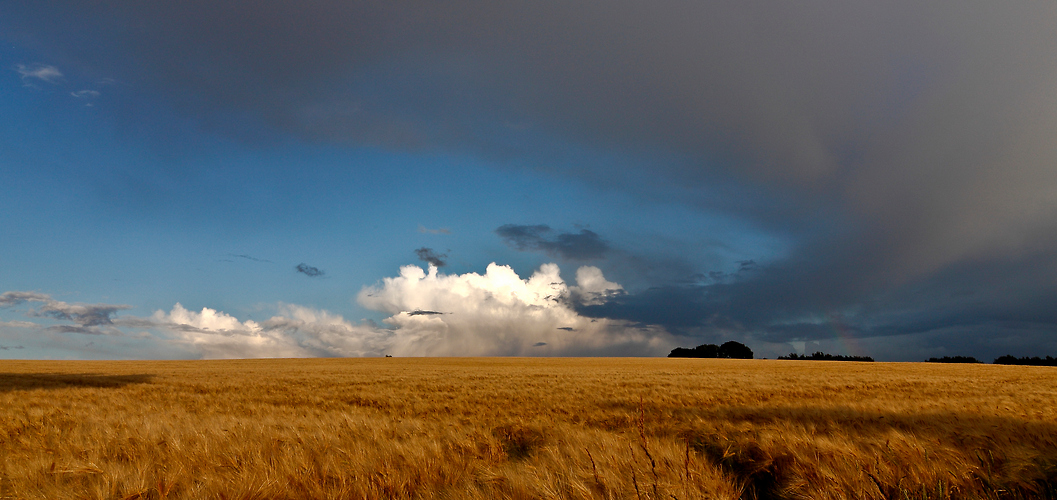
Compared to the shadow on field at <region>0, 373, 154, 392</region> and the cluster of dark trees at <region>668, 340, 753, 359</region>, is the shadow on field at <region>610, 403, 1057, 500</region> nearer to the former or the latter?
the shadow on field at <region>0, 373, 154, 392</region>

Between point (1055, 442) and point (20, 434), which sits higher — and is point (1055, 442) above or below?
above

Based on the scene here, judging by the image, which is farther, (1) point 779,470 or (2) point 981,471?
(1) point 779,470

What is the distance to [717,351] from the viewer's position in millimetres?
127500

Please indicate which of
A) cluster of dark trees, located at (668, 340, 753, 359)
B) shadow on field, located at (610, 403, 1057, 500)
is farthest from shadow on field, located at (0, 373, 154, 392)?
cluster of dark trees, located at (668, 340, 753, 359)

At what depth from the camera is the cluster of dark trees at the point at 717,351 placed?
127m

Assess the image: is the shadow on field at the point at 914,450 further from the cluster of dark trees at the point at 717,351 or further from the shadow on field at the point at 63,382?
the cluster of dark trees at the point at 717,351

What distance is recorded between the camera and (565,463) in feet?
15.9

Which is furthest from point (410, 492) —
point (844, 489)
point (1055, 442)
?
point (1055, 442)

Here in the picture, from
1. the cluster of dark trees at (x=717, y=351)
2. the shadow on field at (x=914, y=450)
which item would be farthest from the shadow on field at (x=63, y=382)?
the cluster of dark trees at (x=717, y=351)

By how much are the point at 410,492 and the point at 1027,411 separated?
567 inches

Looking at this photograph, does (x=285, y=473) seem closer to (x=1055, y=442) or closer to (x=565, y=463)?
(x=565, y=463)

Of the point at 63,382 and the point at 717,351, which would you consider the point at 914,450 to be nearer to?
the point at 63,382

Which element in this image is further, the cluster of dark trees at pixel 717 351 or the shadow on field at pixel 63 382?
the cluster of dark trees at pixel 717 351

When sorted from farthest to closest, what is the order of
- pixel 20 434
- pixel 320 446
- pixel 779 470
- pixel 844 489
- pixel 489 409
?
pixel 489 409 → pixel 20 434 → pixel 320 446 → pixel 779 470 → pixel 844 489
